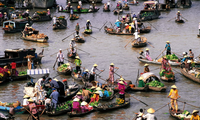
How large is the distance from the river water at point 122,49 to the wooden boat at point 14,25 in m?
0.66

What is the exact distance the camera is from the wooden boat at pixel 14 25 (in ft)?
152

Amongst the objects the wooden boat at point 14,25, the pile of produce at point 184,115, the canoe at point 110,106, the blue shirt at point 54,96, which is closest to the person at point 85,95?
the canoe at point 110,106

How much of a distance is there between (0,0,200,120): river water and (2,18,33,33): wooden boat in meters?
0.66

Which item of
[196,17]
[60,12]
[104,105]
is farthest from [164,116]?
[60,12]

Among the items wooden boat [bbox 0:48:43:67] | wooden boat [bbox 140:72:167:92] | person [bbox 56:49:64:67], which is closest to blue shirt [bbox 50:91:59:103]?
wooden boat [bbox 140:72:167:92]

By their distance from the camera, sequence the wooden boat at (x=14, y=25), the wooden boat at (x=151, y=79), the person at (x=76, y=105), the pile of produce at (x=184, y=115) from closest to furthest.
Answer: the pile of produce at (x=184, y=115) < the person at (x=76, y=105) < the wooden boat at (x=151, y=79) < the wooden boat at (x=14, y=25)

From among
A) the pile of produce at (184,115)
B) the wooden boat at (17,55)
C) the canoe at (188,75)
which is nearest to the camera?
the pile of produce at (184,115)

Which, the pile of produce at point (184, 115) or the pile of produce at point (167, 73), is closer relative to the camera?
the pile of produce at point (184, 115)

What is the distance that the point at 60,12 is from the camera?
61.7 m

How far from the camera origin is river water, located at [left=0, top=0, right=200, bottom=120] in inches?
978

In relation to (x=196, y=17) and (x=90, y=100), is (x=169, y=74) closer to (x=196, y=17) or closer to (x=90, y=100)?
(x=90, y=100)

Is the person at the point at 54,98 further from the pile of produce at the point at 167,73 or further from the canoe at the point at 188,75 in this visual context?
the canoe at the point at 188,75

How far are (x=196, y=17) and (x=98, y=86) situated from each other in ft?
108

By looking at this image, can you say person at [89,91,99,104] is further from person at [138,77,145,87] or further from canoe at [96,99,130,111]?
person at [138,77,145,87]
